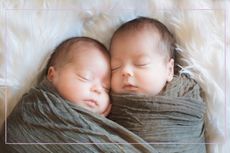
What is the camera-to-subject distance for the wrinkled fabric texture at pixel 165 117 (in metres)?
0.53

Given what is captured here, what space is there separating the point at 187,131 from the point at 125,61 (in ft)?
0.34

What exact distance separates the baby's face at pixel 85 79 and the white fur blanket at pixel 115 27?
25 mm

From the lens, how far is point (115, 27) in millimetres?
556

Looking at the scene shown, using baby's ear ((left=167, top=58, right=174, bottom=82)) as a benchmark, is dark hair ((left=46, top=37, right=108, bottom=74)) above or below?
above

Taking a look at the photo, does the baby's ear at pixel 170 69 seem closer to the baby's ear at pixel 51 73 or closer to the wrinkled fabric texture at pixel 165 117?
the wrinkled fabric texture at pixel 165 117

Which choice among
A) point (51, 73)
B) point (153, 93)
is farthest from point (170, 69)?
point (51, 73)

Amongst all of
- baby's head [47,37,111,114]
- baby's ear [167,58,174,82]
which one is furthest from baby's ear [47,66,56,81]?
baby's ear [167,58,174,82]

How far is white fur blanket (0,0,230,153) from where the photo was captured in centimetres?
54

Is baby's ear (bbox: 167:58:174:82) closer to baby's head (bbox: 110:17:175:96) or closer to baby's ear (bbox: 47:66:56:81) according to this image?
baby's head (bbox: 110:17:175:96)

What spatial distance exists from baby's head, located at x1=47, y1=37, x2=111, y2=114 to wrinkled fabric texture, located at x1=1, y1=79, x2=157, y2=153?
0.4 inches

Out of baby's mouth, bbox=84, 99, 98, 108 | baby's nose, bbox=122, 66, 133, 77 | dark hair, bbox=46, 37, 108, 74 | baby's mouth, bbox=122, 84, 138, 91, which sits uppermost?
dark hair, bbox=46, 37, 108, 74

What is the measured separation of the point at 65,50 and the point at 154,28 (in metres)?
0.10

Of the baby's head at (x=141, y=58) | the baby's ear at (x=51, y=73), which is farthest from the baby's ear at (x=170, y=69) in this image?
the baby's ear at (x=51, y=73)

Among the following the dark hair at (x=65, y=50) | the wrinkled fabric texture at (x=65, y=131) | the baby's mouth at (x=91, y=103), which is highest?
the dark hair at (x=65, y=50)
